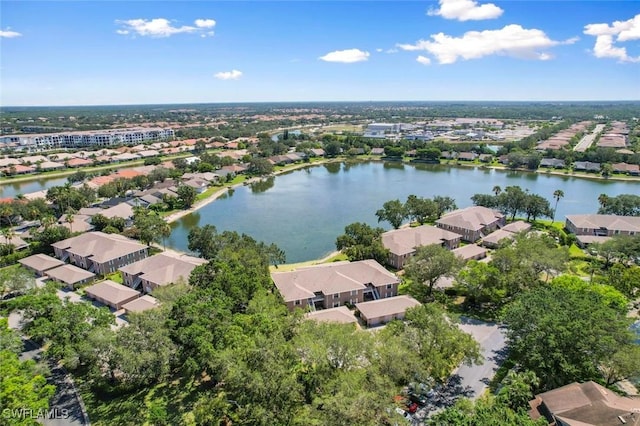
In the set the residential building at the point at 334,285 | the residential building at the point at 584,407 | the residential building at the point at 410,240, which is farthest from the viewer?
the residential building at the point at 410,240

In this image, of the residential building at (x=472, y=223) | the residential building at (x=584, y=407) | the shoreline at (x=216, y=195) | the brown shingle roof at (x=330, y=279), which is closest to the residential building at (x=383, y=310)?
the brown shingle roof at (x=330, y=279)

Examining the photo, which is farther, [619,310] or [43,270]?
[43,270]

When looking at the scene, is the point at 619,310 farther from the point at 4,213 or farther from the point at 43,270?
the point at 4,213

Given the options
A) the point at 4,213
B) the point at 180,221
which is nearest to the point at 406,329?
the point at 180,221

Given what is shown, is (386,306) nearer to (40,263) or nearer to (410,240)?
(410,240)

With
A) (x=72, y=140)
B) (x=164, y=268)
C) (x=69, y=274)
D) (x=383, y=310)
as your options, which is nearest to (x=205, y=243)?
(x=164, y=268)

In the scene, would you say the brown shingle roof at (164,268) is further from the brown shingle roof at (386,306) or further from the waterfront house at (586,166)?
the waterfront house at (586,166)
